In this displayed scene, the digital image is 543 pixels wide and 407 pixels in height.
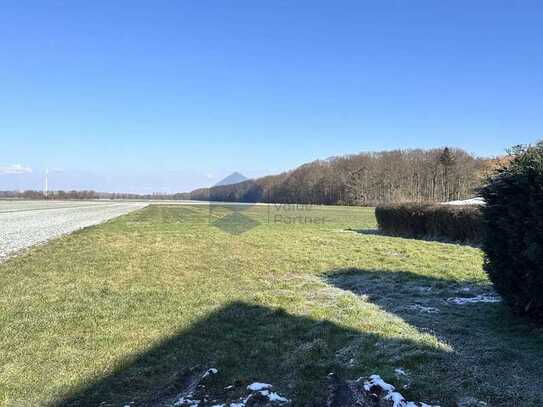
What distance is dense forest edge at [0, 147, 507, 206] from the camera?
79812 mm

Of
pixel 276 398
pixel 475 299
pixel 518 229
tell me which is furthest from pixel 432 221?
pixel 276 398

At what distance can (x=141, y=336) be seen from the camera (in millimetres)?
5074

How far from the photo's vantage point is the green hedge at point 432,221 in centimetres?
1555

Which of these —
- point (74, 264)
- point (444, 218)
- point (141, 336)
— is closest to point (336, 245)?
point (444, 218)

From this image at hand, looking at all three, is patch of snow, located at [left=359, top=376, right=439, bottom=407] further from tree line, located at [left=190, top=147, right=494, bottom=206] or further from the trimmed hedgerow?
tree line, located at [left=190, top=147, right=494, bottom=206]

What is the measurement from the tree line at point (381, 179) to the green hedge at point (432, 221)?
155 ft

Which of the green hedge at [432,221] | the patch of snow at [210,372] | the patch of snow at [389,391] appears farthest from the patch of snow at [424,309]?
the green hedge at [432,221]

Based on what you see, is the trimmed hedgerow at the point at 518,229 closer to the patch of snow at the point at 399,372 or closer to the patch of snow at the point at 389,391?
the patch of snow at the point at 399,372

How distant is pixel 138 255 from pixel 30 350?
7177 mm

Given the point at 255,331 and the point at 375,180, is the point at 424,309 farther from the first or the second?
the point at 375,180

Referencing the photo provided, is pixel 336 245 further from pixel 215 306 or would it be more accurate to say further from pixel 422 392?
pixel 422 392

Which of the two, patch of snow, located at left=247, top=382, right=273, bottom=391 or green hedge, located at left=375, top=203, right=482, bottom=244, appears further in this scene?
green hedge, located at left=375, top=203, right=482, bottom=244

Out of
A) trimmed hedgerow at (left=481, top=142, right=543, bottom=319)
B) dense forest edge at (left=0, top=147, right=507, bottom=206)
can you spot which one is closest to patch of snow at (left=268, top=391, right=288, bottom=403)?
trimmed hedgerow at (left=481, top=142, right=543, bottom=319)

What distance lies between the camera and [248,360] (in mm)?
4297
